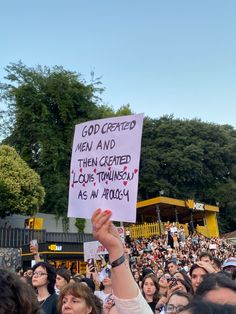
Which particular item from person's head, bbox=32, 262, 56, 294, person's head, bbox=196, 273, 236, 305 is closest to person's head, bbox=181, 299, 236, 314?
person's head, bbox=196, 273, 236, 305

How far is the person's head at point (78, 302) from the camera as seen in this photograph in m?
3.68

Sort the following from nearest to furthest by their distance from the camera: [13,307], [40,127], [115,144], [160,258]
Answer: [13,307] → [115,144] → [160,258] → [40,127]

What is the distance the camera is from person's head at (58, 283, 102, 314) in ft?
12.1

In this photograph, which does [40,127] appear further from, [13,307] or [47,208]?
[13,307]

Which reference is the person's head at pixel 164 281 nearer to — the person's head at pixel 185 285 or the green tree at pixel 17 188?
the person's head at pixel 185 285

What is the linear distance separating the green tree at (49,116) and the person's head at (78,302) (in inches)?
1049

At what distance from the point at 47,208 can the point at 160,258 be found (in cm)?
1560

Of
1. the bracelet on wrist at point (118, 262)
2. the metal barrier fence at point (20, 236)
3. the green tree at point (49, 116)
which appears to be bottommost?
the bracelet on wrist at point (118, 262)

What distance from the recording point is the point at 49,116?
32.6 metres

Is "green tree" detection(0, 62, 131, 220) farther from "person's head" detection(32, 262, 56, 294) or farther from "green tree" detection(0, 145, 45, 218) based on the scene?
"person's head" detection(32, 262, 56, 294)

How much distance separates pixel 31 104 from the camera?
3219cm

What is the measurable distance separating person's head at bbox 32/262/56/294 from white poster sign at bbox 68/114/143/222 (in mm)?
1465

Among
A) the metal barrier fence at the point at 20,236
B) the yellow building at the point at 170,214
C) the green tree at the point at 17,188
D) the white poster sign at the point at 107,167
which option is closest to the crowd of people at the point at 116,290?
the white poster sign at the point at 107,167

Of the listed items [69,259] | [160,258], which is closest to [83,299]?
[69,259]
